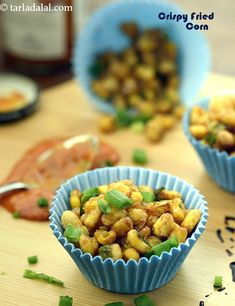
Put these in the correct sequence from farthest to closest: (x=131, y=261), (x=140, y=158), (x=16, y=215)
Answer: (x=140, y=158)
(x=16, y=215)
(x=131, y=261)

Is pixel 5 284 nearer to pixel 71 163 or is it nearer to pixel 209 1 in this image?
pixel 71 163

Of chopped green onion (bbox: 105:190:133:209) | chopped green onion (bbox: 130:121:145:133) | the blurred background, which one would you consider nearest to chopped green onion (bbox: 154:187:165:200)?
chopped green onion (bbox: 105:190:133:209)

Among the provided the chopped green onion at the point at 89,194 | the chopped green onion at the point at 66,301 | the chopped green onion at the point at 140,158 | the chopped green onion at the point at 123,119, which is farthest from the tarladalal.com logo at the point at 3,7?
the chopped green onion at the point at 66,301

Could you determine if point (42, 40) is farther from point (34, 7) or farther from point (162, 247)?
point (162, 247)

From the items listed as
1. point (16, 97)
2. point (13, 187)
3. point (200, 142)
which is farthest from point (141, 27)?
point (13, 187)

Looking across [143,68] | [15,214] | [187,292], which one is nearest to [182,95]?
[143,68]

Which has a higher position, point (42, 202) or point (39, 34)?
point (39, 34)

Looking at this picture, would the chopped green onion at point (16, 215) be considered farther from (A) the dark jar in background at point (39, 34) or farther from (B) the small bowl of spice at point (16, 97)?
(A) the dark jar in background at point (39, 34)
